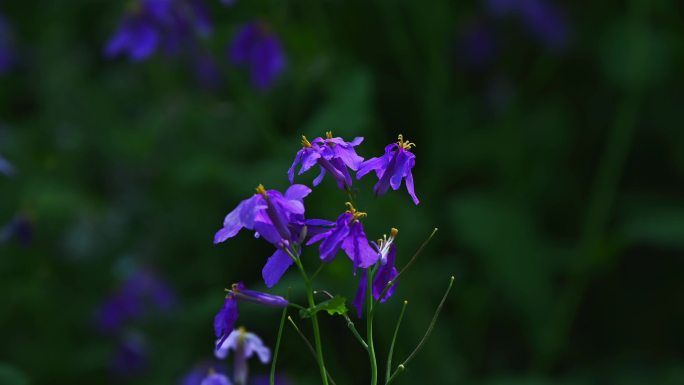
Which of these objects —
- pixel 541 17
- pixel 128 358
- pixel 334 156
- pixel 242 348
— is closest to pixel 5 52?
pixel 128 358

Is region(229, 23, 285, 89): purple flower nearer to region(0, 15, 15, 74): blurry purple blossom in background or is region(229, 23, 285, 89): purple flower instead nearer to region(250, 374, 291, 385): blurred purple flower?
region(250, 374, 291, 385): blurred purple flower

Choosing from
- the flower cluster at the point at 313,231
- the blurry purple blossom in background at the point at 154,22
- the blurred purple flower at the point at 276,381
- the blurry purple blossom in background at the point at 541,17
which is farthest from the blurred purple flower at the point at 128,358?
the flower cluster at the point at 313,231

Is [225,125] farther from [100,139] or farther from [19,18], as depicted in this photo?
[19,18]

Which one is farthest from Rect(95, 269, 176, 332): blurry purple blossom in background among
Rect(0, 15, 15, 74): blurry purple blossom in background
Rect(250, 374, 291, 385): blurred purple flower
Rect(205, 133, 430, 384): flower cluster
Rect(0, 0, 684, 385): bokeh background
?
Rect(205, 133, 430, 384): flower cluster

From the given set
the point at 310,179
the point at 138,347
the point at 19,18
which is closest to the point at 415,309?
the point at 310,179

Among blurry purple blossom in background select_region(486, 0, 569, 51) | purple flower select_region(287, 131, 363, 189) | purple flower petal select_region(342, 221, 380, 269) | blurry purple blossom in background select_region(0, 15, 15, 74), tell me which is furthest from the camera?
blurry purple blossom in background select_region(0, 15, 15, 74)

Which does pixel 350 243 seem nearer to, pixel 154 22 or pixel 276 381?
pixel 276 381
